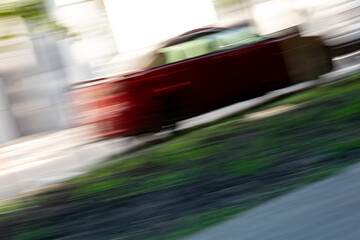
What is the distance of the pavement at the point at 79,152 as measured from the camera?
839 cm

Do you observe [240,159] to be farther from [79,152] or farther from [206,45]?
[79,152]

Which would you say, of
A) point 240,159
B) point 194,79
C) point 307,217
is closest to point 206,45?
point 194,79

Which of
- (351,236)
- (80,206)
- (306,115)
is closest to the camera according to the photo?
(351,236)

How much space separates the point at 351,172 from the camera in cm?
486

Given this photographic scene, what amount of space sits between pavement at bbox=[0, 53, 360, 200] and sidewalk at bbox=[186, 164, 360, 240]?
145 inches

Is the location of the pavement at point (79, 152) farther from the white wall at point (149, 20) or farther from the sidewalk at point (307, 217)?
the white wall at point (149, 20)

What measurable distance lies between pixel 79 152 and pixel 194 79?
106 inches

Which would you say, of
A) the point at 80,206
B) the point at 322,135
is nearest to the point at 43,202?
the point at 80,206

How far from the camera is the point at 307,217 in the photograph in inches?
161

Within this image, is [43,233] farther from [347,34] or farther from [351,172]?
[347,34]

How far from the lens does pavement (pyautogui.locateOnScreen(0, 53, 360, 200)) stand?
→ 839 centimetres

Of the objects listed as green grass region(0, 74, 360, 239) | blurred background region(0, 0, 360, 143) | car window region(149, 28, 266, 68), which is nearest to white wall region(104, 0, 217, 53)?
blurred background region(0, 0, 360, 143)

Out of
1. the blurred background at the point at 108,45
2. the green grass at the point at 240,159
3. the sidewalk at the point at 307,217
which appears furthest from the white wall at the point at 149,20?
the sidewalk at the point at 307,217

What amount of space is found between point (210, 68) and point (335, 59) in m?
3.07
